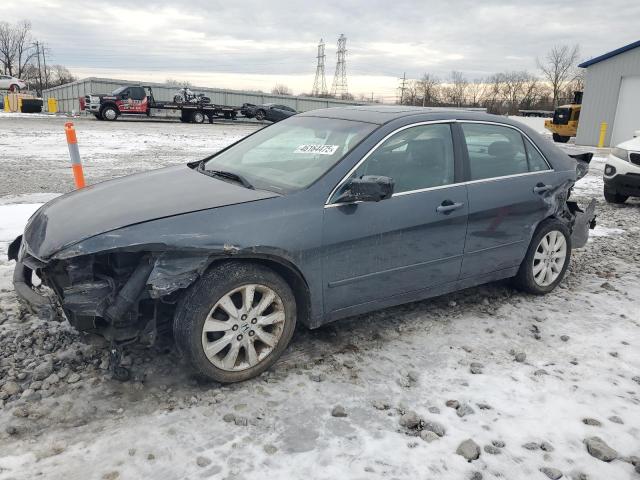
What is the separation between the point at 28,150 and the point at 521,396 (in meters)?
14.4

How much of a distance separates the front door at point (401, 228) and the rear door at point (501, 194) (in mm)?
166

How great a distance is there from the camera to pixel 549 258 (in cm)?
469

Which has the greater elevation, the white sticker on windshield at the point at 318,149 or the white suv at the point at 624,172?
the white sticker on windshield at the point at 318,149

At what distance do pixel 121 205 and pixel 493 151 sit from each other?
2.89m

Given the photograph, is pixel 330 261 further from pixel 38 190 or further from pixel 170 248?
pixel 38 190

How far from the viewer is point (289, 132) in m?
4.25

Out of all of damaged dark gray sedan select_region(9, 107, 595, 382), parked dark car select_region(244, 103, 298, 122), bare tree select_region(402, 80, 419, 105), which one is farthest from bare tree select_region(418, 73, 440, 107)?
damaged dark gray sedan select_region(9, 107, 595, 382)

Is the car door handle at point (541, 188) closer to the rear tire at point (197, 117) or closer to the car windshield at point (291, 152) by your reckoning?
the car windshield at point (291, 152)

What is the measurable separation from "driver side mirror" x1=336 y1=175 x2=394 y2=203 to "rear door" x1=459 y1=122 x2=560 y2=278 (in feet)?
3.27

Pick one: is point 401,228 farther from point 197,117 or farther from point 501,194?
point 197,117

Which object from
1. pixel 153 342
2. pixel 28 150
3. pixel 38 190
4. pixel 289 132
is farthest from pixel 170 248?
pixel 28 150

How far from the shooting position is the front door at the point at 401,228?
3.37 metres

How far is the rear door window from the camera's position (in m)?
4.11

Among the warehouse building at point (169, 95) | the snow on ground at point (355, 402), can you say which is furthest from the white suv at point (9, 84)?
the snow on ground at point (355, 402)
